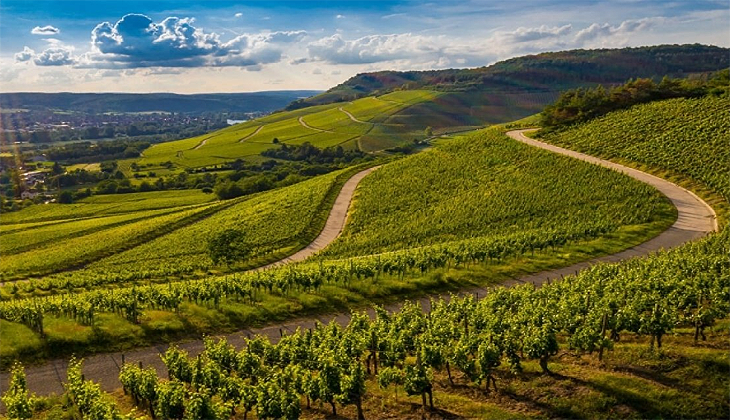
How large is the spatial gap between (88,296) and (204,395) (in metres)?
27.2

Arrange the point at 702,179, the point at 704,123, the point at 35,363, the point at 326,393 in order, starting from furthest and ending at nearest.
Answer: the point at 704,123 < the point at 702,179 < the point at 35,363 < the point at 326,393

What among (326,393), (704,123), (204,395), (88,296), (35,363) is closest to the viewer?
(204,395)

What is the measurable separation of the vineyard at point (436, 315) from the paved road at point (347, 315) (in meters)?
1.40

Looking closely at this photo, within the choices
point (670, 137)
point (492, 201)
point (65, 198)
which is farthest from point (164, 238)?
point (670, 137)

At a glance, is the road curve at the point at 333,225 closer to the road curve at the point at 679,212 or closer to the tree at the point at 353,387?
the road curve at the point at 679,212

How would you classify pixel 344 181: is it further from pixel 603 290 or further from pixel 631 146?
pixel 603 290

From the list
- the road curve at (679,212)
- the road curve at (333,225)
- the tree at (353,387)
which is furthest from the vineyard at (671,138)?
the tree at (353,387)

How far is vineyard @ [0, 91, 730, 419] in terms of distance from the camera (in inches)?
878

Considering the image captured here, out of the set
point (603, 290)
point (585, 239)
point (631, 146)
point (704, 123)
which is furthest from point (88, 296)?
point (704, 123)

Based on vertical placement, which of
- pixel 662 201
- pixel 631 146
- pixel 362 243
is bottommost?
pixel 362 243

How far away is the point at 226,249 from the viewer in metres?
59.4

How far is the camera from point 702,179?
7206 centimetres

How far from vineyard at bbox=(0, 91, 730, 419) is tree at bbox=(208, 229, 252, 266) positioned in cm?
275

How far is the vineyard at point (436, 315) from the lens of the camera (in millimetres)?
22297
